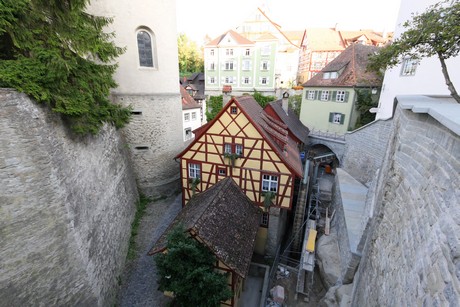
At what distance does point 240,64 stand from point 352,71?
Answer: 1504 centimetres

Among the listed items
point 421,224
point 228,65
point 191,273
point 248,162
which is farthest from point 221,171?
point 228,65

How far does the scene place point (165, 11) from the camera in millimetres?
11492

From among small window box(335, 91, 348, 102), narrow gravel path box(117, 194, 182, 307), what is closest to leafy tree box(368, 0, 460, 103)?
narrow gravel path box(117, 194, 182, 307)

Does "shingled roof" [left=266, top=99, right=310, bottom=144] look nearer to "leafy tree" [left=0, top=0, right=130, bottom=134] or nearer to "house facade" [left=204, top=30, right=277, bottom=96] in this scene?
"leafy tree" [left=0, top=0, right=130, bottom=134]

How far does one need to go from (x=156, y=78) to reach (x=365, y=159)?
1265cm

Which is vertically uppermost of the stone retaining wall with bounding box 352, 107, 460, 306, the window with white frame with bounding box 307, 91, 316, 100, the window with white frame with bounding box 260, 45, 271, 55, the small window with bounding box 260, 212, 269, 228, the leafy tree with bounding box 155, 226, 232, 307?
the window with white frame with bounding box 260, 45, 271, 55

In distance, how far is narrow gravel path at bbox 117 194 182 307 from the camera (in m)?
8.60

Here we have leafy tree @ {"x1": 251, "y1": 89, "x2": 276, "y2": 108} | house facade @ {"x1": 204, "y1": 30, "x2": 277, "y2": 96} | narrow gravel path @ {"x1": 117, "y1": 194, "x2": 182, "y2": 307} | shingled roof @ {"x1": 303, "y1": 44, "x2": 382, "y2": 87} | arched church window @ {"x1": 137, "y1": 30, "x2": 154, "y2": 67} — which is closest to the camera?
narrow gravel path @ {"x1": 117, "y1": 194, "x2": 182, "y2": 307}

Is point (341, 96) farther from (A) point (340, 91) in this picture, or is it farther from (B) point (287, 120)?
(B) point (287, 120)

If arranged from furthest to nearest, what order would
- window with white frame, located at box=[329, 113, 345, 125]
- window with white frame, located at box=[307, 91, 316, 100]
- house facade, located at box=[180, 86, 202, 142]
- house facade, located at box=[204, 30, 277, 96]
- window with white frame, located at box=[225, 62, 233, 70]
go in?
window with white frame, located at box=[225, 62, 233, 70], house facade, located at box=[204, 30, 277, 96], window with white frame, located at box=[307, 91, 316, 100], house facade, located at box=[180, 86, 202, 142], window with white frame, located at box=[329, 113, 345, 125]

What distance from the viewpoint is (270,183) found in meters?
10.5

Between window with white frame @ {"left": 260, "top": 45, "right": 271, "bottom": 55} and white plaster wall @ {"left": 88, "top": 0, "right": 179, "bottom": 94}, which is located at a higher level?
window with white frame @ {"left": 260, "top": 45, "right": 271, "bottom": 55}

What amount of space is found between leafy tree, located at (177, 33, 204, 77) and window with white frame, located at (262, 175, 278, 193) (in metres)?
34.0

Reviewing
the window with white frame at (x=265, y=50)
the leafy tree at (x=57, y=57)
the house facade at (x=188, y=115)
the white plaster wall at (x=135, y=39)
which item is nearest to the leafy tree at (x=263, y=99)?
the window with white frame at (x=265, y=50)
